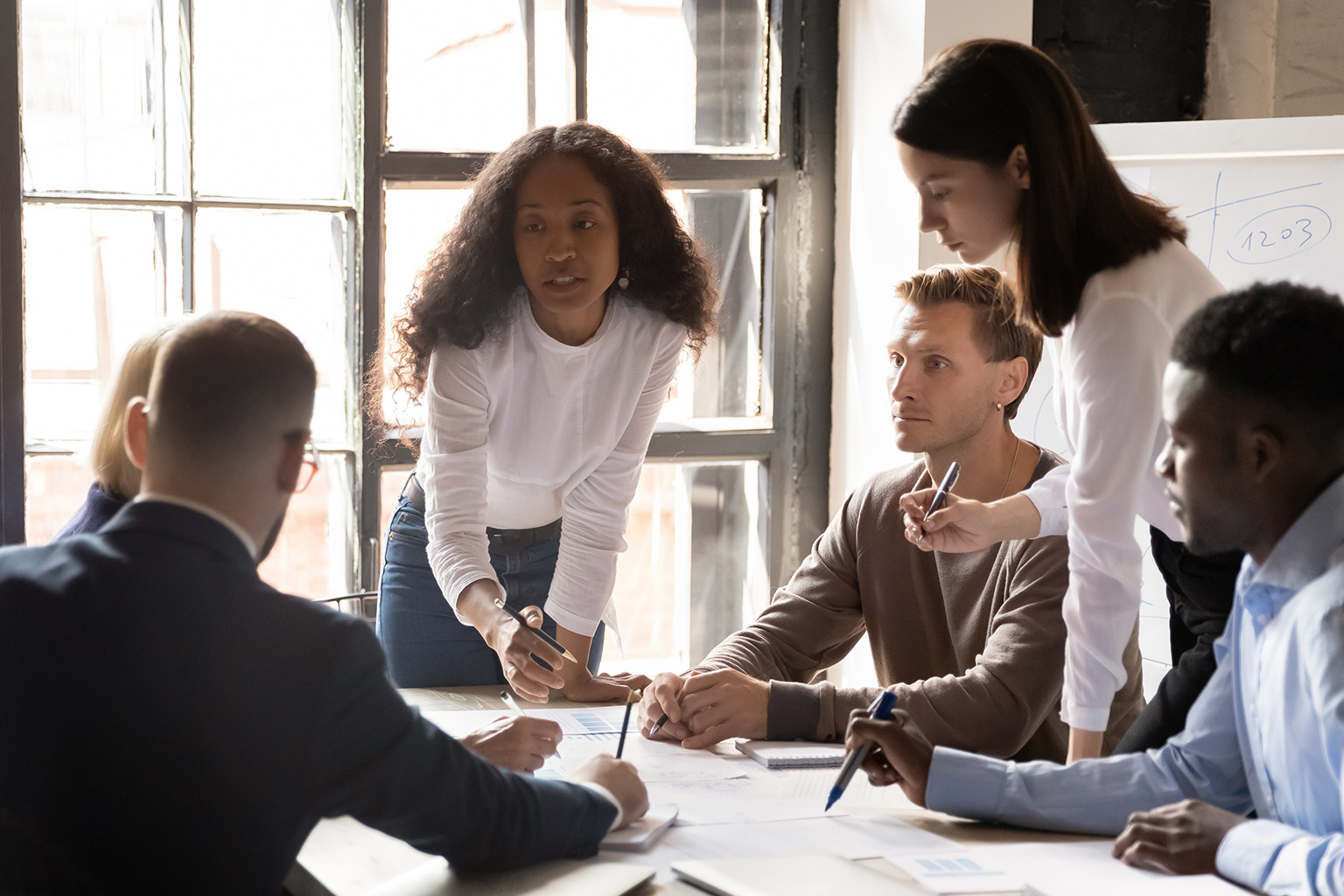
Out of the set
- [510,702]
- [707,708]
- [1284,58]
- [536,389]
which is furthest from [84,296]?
[1284,58]

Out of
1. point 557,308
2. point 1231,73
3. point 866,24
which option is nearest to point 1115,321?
point 557,308

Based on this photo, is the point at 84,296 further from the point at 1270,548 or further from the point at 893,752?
the point at 1270,548

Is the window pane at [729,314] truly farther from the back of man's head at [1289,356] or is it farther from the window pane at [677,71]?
the back of man's head at [1289,356]

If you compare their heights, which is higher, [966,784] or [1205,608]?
[1205,608]

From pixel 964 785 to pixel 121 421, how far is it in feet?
3.57

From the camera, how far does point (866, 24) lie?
2.53m

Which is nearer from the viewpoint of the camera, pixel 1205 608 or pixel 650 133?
pixel 1205 608

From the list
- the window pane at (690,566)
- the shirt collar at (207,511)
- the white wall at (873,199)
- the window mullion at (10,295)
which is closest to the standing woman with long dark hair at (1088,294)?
the shirt collar at (207,511)

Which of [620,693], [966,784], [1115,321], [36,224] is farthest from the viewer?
[36,224]

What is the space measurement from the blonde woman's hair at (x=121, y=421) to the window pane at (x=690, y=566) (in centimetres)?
136

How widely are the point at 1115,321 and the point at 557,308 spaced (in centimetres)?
84

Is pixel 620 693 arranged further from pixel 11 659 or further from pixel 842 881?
pixel 11 659

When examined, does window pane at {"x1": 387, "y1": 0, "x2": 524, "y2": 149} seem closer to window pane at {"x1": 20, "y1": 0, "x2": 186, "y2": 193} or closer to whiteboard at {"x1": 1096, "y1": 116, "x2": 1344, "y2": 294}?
window pane at {"x1": 20, "y1": 0, "x2": 186, "y2": 193}

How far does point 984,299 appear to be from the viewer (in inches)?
72.4
